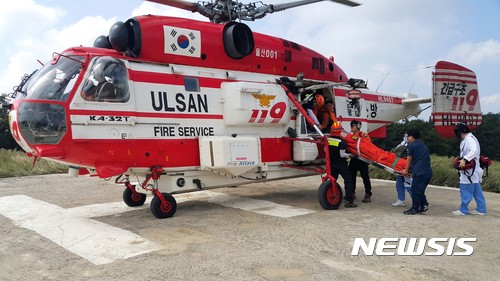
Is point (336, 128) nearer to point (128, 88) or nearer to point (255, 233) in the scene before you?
point (255, 233)

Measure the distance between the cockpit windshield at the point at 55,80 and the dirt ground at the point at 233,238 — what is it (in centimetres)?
206

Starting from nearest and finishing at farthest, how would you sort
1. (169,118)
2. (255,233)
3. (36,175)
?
(255,233), (169,118), (36,175)

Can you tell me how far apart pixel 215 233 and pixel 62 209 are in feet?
12.0

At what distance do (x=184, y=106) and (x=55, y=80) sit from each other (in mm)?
2054

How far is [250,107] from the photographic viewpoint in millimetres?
7633

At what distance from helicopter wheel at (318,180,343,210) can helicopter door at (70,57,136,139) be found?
11.6ft

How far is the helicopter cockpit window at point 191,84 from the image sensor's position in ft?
23.8

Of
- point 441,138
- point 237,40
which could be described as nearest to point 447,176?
point 237,40

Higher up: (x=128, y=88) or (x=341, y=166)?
(x=128, y=88)

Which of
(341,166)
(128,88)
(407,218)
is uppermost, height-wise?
(128,88)

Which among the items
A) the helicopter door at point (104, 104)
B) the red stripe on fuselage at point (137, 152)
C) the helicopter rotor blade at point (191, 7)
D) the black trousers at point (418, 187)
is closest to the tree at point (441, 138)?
the helicopter rotor blade at point (191, 7)

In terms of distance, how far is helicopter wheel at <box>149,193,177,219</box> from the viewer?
689cm

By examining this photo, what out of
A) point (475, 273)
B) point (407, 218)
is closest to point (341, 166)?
point (407, 218)

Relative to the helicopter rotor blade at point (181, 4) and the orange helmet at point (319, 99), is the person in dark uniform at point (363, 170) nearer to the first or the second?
the orange helmet at point (319, 99)
